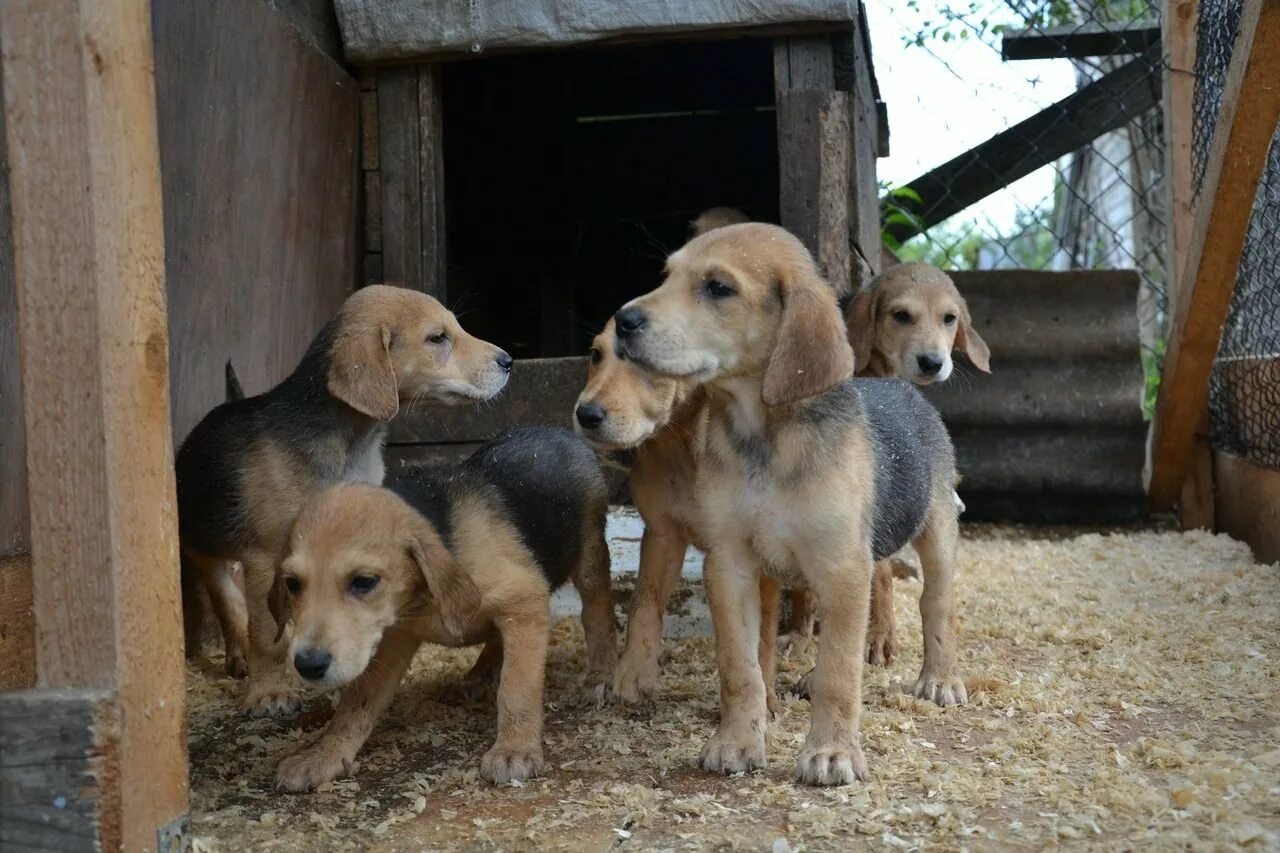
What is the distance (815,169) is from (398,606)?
140 inches

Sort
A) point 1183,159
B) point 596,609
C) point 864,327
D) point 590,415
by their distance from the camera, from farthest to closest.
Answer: point 1183,159, point 864,327, point 596,609, point 590,415

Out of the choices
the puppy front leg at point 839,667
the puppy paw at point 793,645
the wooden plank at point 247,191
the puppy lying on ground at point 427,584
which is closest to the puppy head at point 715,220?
the wooden plank at point 247,191

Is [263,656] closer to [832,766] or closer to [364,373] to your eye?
[364,373]

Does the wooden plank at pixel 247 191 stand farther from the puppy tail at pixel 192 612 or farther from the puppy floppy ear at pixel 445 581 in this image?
the puppy floppy ear at pixel 445 581

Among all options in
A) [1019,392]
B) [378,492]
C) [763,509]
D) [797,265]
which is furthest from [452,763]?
[1019,392]

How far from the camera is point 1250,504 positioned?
24.7ft

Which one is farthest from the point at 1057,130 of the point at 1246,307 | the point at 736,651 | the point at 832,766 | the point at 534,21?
the point at 832,766

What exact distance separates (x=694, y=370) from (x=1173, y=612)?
10.3ft

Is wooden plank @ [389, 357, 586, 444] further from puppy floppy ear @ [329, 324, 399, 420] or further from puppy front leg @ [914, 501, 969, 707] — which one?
puppy front leg @ [914, 501, 969, 707]

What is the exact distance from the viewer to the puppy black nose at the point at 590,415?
4.64 m

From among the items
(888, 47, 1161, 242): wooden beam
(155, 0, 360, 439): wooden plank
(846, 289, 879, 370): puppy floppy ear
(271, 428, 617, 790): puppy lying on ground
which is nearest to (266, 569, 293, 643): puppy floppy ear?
(271, 428, 617, 790): puppy lying on ground

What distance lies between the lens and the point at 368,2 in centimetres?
679

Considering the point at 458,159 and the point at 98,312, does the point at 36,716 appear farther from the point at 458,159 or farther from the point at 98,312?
the point at 458,159

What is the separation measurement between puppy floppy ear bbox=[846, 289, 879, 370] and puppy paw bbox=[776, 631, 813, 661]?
164 centimetres
